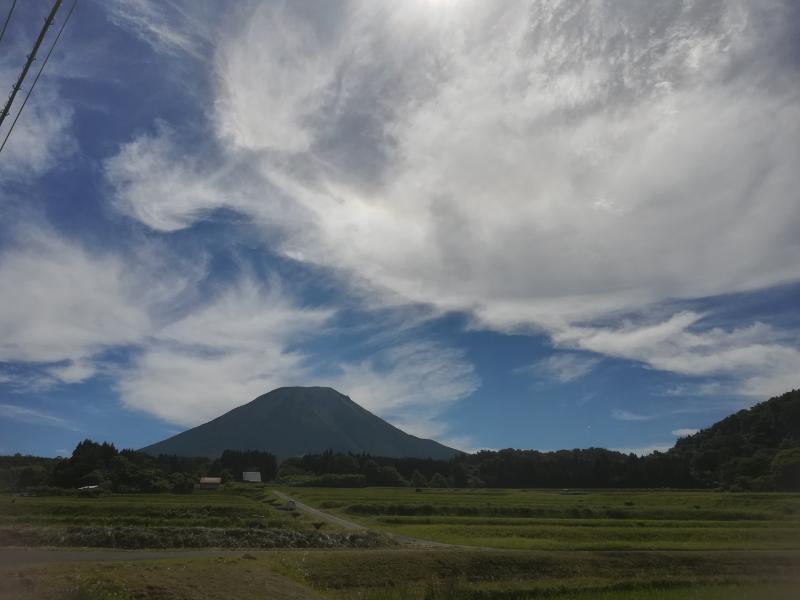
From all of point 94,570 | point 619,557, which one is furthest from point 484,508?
point 94,570

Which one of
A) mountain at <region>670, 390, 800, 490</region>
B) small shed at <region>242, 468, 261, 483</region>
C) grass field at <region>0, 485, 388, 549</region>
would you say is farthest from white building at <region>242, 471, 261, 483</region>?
mountain at <region>670, 390, 800, 490</region>

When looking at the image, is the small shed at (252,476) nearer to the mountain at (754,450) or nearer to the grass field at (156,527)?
the grass field at (156,527)

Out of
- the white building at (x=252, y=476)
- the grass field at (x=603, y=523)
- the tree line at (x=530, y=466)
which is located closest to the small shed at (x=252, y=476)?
the white building at (x=252, y=476)

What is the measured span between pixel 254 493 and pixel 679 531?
2980 inches

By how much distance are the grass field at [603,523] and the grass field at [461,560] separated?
0.21m

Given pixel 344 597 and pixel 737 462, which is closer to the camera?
pixel 344 597

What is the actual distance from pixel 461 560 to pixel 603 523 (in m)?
30.3

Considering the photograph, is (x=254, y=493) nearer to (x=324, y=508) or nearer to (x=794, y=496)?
(x=324, y=508)

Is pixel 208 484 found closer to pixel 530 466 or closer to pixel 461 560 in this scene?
pixel 530 466

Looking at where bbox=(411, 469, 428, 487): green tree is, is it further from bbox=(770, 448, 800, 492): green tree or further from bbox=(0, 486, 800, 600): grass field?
bbox=(0, 486, 800, 600): grass field

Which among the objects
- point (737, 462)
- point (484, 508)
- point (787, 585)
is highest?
point (737, 462)

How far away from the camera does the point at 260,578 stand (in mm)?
27281

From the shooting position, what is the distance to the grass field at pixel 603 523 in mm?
49281

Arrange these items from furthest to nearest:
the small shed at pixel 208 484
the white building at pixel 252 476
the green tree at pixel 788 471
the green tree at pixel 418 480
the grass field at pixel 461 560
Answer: the white building at pixel 252 476
the green tree at pixel 418 480
the small shed at pixel 208 484
the green tree at pixel 788 471
the grass field at pixel 461 560
